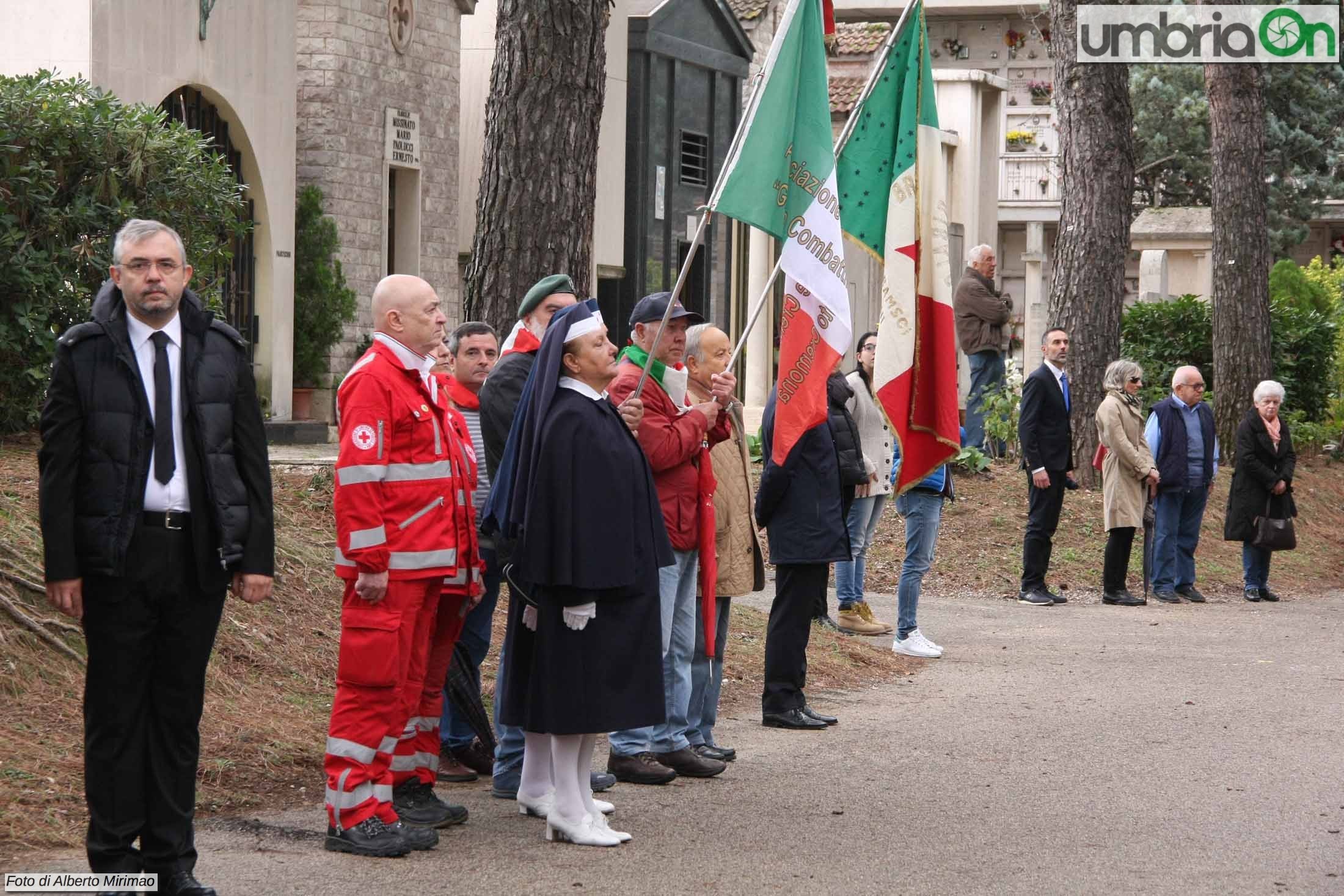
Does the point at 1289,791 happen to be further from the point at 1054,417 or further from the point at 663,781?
the point at 1054,417

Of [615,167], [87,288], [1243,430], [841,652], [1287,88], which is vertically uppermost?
[1287,88]

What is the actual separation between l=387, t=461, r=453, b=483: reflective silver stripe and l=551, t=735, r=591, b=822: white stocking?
1078 mm

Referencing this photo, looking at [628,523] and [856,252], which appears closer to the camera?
[628,523]

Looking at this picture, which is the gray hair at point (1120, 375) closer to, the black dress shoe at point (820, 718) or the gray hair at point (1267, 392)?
the gray hair at point (1267, 392)

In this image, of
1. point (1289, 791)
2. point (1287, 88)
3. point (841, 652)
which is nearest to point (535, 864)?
point (1289, 791)

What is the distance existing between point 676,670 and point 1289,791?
2.75 meters

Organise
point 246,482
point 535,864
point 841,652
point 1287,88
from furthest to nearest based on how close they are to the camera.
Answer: point 1287,88 → point 841,652 → point 535,864 → point 246,482

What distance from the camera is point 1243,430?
16.0 meters

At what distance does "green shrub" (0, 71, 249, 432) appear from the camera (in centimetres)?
1166

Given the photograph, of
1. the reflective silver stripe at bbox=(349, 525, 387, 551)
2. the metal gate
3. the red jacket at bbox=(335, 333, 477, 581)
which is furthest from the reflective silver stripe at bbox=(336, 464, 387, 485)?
the metal gate

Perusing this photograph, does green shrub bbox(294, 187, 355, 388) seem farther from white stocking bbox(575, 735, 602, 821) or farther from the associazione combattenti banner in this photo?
white stocking bbox(575, 735, 602, 821)

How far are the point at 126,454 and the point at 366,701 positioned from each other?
1377mm

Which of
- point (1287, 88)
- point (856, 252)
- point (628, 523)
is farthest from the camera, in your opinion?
point (1287, 88)

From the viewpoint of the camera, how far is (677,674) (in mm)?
8023
